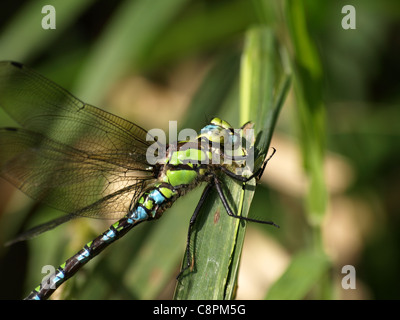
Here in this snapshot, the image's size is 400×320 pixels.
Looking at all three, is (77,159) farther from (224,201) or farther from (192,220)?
(224,201)

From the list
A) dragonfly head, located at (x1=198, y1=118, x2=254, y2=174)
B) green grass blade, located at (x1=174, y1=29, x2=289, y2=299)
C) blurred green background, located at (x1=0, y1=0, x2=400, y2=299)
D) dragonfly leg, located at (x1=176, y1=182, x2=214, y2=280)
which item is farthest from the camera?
blurred green background, located at (x1=0, y1=0, x2=400, y2=299)

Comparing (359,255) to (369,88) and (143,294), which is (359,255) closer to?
(369,88)

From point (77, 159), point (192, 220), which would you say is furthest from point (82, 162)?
point (192, 220)

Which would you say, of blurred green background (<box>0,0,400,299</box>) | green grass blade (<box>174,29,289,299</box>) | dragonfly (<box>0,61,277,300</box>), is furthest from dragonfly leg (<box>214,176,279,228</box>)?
blurred green background (<box>0,0,400,299</box>)

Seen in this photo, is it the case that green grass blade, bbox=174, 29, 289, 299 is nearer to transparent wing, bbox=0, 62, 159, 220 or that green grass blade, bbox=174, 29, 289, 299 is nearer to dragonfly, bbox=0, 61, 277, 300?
dragonfly, bbox=0, 61, 277, 300

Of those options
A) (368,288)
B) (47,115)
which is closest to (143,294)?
(47,115)
